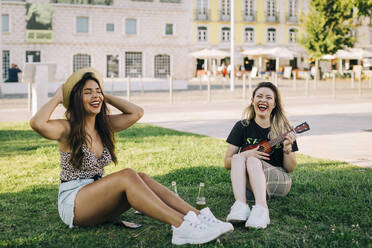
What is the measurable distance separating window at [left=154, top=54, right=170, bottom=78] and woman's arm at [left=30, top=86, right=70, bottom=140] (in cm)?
4082

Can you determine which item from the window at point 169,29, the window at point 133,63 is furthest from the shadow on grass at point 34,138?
the window at point 169,29

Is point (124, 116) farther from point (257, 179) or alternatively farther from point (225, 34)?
point (225, 34)

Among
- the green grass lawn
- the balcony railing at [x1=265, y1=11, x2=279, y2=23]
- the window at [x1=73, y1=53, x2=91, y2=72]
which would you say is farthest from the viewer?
the balcony railing at [x1=265, y1=11, x2=279, y2=23]

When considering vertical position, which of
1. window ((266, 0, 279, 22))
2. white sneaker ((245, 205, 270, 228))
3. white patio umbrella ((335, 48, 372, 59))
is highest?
window ((266, 0, 279, 22))

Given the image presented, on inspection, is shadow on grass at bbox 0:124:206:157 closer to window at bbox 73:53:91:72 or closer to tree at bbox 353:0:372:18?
tree at bbox 353:0:372:18

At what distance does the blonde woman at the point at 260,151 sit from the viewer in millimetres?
3967

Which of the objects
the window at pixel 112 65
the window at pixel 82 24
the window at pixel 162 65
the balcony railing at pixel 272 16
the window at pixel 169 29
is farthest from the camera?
the balcony railing at pixel 272 16

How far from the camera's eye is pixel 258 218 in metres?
3.69

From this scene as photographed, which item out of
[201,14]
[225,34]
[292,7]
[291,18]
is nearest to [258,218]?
[201,14]

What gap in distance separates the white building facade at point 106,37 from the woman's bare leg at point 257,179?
38199 mm

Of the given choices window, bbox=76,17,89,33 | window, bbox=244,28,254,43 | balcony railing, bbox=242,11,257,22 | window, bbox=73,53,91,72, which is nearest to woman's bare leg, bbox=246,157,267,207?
window, bbox=76,17,89,33

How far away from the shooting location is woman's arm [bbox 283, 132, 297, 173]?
3.98 meters

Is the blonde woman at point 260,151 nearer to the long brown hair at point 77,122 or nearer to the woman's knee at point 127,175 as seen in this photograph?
the woman's knee at point 127,175

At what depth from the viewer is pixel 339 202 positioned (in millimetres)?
4414
